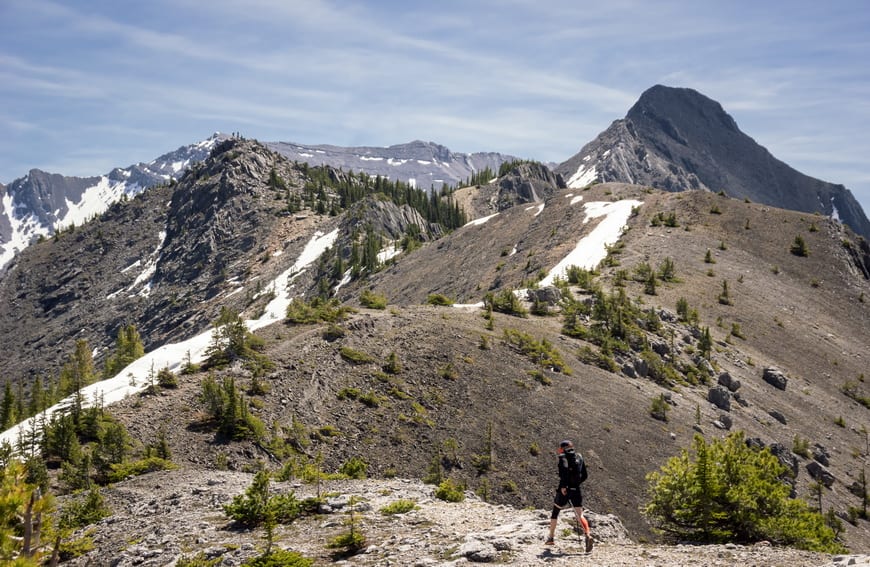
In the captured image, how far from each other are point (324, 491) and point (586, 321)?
31778mm

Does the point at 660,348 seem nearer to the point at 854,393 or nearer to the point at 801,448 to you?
the point at 801,448

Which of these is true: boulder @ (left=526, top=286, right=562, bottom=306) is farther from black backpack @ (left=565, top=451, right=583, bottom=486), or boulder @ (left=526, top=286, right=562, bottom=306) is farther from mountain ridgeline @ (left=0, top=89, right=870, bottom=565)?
black backpack @ (left=565, top=451, right=583, bottom=486)

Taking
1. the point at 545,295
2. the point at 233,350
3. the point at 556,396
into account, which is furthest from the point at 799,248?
the point at 233,350

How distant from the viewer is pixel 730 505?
15.6 metres

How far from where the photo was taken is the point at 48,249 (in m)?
186

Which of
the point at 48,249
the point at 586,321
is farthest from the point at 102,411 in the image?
the point at 48,249

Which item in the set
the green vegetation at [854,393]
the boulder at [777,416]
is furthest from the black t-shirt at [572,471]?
the green vegetation at [854,393]

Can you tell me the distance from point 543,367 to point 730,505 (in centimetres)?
2305

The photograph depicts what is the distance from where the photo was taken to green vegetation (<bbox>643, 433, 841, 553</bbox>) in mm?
15133

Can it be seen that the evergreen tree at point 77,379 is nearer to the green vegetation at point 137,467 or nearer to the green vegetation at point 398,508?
the green vegetation at point 137,467

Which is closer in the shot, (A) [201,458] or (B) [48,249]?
(A) [201,458]

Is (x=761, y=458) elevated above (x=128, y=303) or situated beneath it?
situated beneath

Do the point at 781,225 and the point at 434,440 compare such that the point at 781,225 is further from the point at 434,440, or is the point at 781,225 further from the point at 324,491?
the point at 324,491

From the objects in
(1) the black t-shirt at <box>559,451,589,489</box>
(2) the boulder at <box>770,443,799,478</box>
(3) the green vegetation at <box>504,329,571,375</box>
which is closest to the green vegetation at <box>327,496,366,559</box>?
(1) the black t-shirt at <box>559,451,589,489</box>
